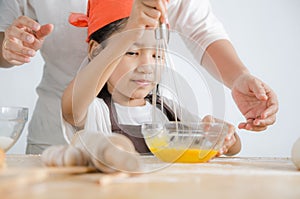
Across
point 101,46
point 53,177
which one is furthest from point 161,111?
point 53,177

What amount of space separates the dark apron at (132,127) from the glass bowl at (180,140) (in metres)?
0.01

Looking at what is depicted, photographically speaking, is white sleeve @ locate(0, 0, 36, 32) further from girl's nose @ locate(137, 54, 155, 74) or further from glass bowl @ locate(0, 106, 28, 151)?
girl's nose @ locate(137, 54, 155, 74)

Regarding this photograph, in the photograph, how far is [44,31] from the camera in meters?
0.78

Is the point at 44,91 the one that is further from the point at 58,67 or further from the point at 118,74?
the point at 118,74

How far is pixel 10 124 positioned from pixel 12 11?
0.58 m

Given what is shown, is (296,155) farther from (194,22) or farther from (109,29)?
(194,22)

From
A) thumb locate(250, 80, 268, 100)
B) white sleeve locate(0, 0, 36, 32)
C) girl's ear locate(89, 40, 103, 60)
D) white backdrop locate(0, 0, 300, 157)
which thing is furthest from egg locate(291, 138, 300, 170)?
white backdrop locate(0, 0, 300, 157)

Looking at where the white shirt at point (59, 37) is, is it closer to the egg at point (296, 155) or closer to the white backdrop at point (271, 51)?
the egg at point (296, 155)

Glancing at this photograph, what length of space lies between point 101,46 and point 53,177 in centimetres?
29

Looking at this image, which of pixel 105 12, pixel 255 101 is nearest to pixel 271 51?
pixel 255 101

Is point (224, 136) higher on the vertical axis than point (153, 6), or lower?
lower

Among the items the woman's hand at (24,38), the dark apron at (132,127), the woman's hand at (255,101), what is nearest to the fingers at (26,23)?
the woman's hand at (24,38)

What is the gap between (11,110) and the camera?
651mm

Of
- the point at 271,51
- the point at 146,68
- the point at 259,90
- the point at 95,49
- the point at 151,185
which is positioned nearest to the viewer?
the point at 151,185
